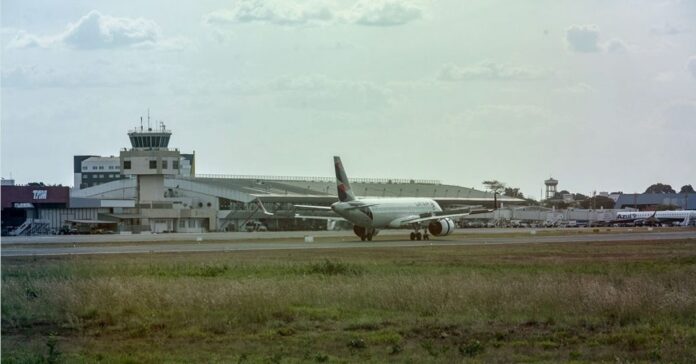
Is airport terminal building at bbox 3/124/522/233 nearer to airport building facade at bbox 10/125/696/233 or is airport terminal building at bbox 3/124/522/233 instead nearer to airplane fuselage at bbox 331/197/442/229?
airport building facade at bbox 10/125/696/233

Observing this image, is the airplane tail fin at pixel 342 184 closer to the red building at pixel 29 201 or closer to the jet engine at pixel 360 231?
the jet engine at pixel 360 231

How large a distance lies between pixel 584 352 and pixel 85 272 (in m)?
17.9

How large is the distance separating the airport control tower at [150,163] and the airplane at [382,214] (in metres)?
55.2

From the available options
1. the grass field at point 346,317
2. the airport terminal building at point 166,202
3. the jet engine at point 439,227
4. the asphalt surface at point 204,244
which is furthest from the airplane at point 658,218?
the grass field at point 346,317

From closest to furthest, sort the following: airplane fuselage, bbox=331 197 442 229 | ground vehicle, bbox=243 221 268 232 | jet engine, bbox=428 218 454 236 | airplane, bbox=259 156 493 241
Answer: airplane fuselage, bbox=331 197 442 229 < airplane, bbox=259 156 493 241 < jet engine, bbox=428 218 454 236 < ground vehicle, bbox=243 221 268 232

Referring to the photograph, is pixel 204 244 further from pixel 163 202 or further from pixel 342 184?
pixel 163 202

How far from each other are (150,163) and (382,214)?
5937cm

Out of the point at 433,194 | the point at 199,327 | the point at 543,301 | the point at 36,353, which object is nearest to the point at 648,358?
the point at 543,301

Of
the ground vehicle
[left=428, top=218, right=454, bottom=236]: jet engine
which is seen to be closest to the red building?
the ground vehicle

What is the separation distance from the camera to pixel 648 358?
67.6 feet

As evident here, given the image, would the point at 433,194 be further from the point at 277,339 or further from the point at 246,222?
the point at 277,339

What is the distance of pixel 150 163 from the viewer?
13988 centimetres

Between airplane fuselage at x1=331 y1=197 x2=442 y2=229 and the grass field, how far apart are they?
47.4m

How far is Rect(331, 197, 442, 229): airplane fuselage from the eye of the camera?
286ft
